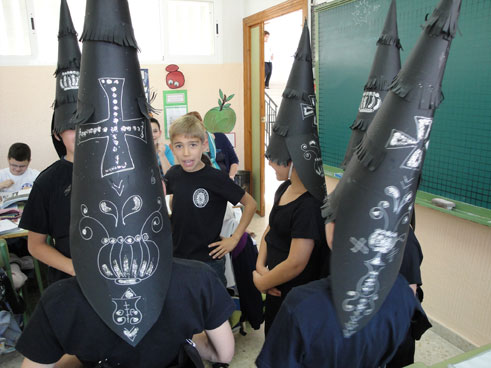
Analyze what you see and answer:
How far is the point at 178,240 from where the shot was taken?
1818mm

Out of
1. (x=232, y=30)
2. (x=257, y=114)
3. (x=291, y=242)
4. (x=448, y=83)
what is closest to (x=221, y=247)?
(x=291, y=242)

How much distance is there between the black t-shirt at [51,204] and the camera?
1.33 m

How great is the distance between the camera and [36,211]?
1.33 meters

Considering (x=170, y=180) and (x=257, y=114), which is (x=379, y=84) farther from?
(x=257, y=114)

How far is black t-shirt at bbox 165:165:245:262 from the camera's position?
1.79 m

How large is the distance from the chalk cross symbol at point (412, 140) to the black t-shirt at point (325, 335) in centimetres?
37

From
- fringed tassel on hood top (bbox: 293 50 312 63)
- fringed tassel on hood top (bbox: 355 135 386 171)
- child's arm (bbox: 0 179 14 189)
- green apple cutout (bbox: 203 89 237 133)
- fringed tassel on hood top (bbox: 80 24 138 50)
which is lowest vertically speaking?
child's arm (bbox: 0 179 14 189)

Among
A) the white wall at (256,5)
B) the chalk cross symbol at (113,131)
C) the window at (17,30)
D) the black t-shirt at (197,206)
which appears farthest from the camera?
the white wall at (256,5)

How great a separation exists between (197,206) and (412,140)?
3.82ft

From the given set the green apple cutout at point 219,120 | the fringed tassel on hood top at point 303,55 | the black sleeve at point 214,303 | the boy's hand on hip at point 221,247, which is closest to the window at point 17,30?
the green apple cutout at point 219,120

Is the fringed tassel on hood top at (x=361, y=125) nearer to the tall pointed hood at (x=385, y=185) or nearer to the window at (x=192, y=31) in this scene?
the tall pointed hood at (x=385, y=185)

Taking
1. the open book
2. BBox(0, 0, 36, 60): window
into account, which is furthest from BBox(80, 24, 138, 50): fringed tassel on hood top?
BBox(0, 0, 36, 60): window

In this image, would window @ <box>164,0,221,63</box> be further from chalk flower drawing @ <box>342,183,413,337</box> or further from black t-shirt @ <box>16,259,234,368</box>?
chalk flower drawing @ <box>342,183,413,337</box>

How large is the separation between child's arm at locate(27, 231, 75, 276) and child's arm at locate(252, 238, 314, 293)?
73cm
